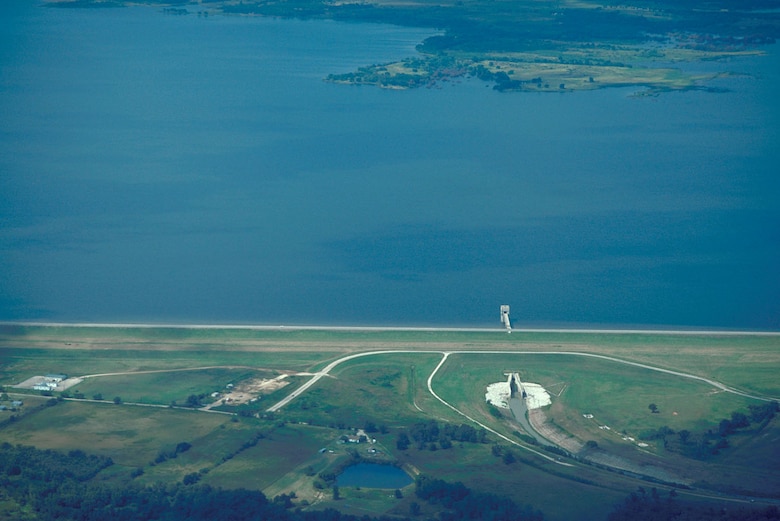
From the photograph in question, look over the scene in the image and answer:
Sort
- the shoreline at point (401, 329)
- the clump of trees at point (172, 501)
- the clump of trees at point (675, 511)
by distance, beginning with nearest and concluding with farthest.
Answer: the clump of trees at point (675, 511)
the clump of trees at point (172, 501)
the shoreline at point (401, 329)

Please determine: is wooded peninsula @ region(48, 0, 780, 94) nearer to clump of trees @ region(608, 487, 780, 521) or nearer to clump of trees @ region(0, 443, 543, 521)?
clump of trees @ region(608, 487, 780, 521)

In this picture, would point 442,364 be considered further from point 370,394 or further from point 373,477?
point 373,477

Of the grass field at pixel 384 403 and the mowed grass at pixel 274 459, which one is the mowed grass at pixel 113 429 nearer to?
the grass field at pixel 384 403

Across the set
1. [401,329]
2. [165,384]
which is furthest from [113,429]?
[401,329]

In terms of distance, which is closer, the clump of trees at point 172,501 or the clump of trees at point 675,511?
the clump of trees at point 675,511

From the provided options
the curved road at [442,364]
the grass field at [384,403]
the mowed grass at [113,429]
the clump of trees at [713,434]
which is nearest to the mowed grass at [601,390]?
the grass field at [384,403]

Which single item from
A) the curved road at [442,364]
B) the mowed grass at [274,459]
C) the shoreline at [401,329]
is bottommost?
the mowed grass at [274,459]

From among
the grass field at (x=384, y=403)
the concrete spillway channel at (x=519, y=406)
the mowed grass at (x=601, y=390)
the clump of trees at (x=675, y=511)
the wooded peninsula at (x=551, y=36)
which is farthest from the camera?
the wooded peninsula at (x=551, y=36)
